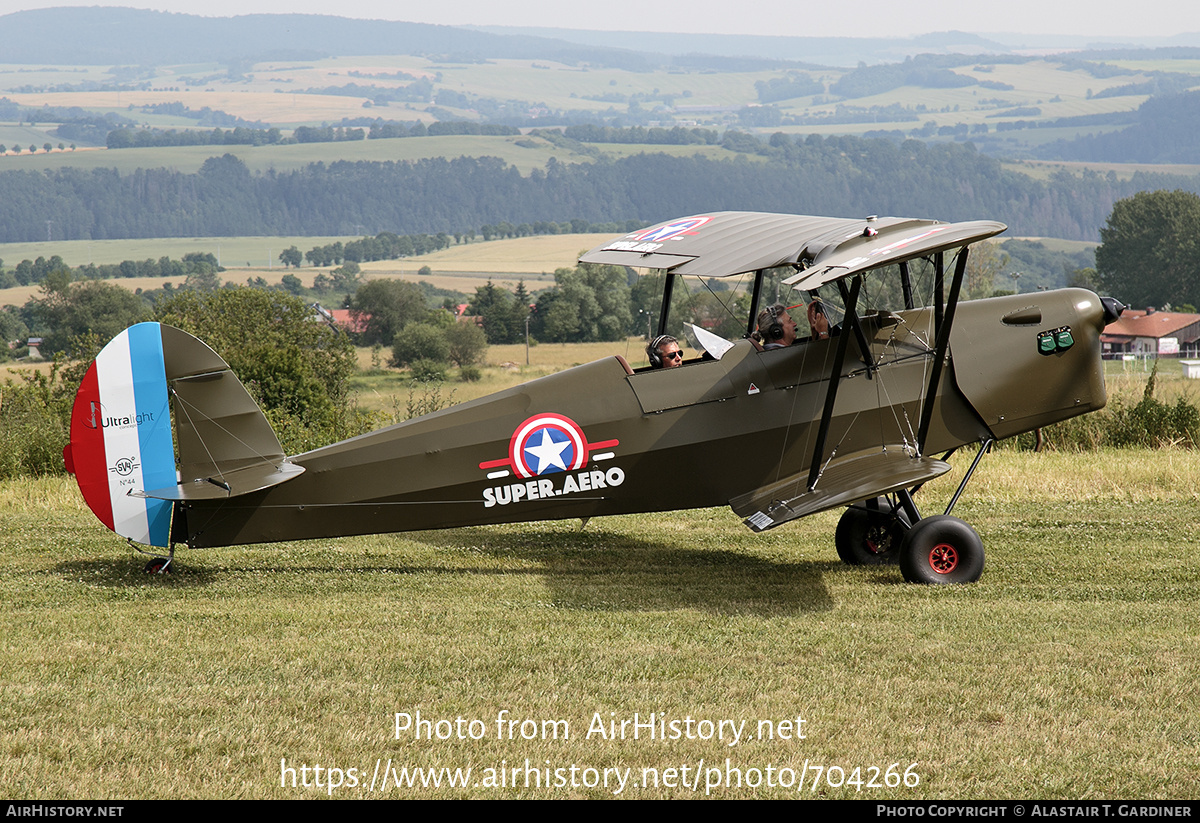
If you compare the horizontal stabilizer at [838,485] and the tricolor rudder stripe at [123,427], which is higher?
the tricolor rudder stripe at [123,427]

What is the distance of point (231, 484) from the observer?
713 cm

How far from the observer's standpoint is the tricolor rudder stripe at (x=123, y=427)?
277 inches

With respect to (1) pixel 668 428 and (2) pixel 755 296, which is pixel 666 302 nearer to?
(2) pixel 755 296

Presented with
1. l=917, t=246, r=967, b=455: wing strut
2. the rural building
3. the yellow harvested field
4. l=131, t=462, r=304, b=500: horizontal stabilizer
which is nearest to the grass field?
l=131, t=462, r=304, b=500: horizontal stabilizer

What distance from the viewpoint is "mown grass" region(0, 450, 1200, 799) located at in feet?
14.7

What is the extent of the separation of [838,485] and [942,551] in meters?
1.00

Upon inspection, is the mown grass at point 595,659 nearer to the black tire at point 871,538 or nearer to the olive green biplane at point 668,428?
the black tire at point 871,538

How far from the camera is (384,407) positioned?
4259 cm

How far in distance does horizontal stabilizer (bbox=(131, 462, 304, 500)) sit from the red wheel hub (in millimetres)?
4358

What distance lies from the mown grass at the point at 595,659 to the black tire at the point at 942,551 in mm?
153

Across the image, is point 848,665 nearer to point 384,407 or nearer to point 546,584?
point 546,584

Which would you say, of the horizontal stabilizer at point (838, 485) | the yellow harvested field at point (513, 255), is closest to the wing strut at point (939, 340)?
the horizontal stabilizer at point (838, 485)

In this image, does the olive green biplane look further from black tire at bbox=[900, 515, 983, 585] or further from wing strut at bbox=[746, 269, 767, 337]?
wing strut at bbox=[746, 269, 767, 337]

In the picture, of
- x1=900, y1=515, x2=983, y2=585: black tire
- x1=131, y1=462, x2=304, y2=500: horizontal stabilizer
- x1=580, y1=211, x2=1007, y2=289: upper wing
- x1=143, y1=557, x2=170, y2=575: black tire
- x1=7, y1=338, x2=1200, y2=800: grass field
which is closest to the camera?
x1=7, y1=338, x2=1200, y2=800: grass field
